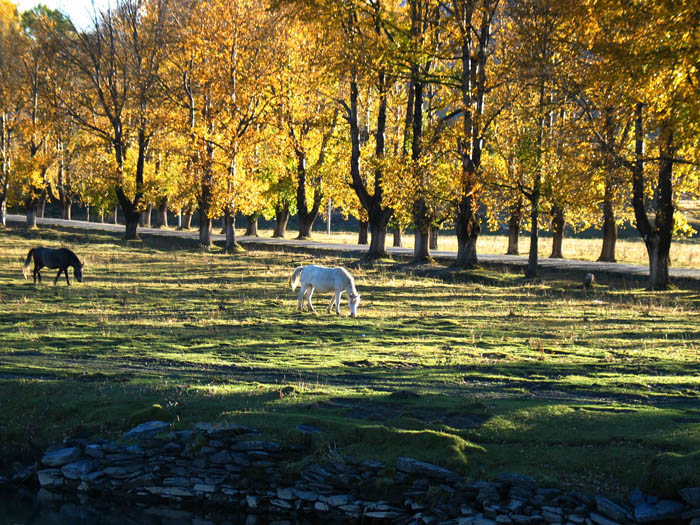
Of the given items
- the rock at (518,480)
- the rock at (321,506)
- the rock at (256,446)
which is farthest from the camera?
the rock at (256,446)

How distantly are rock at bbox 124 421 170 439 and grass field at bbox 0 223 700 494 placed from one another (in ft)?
0.98

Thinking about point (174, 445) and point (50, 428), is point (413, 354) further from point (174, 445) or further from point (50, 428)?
point (50, 428)

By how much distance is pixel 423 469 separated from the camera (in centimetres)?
1102

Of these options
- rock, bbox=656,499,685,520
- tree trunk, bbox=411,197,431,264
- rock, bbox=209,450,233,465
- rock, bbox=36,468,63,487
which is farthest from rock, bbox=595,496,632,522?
tree trunk, bbox=411,197,431,264

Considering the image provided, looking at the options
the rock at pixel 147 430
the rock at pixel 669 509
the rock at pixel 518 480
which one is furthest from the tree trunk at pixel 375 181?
the rock at pixel 669 509

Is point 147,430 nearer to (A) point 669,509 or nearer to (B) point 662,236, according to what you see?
(A) point 669,509

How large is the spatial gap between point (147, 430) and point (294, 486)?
290 cm

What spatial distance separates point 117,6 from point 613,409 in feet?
165

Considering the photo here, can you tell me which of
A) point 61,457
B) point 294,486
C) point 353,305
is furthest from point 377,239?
point 294,486

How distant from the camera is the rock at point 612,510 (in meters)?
9.84

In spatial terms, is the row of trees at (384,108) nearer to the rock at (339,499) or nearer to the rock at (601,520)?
the rock at (601,520)

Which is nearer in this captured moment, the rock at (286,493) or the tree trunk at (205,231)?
the rock at (286,493)

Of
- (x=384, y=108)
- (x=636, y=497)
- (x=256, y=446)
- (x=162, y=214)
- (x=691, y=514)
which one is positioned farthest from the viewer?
(x=162, y=214)

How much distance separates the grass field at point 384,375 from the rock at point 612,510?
439mm
